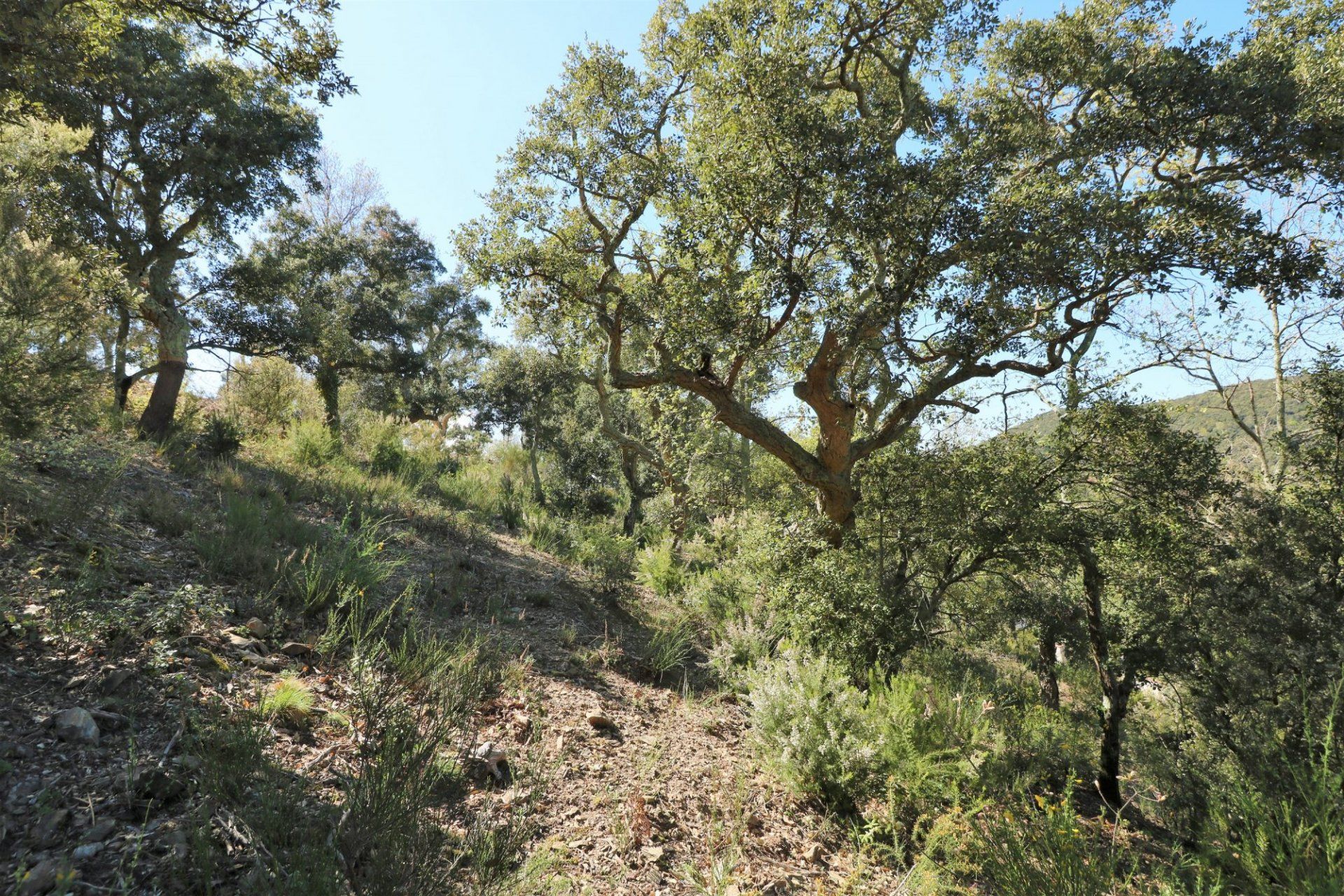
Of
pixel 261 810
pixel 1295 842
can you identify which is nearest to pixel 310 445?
pixel 261 810

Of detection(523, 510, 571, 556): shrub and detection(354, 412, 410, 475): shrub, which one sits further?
detection(354, 412, 410, 475): shrub

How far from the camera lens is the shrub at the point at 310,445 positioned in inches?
328

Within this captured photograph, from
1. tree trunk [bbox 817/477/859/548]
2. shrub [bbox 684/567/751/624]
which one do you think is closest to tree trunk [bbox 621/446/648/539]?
shrub [bbox 684/567/751/624]

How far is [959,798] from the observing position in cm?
343

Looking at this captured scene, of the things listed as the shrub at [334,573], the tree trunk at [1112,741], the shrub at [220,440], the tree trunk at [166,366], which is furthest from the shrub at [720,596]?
the tree trunk at [166,366]

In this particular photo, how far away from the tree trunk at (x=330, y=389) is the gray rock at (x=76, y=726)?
35.7 feet

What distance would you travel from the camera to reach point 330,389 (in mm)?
13250

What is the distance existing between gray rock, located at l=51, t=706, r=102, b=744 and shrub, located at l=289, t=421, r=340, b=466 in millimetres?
6642

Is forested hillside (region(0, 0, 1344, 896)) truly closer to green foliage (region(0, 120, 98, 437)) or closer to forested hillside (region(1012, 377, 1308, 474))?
green foliage (region(0, 120, 98, 437))

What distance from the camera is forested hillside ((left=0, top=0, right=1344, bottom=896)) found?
2395mm

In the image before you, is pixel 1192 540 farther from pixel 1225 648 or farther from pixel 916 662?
pixel 916 662

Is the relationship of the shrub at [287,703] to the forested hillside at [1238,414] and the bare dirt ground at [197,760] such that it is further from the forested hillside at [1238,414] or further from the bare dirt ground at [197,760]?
the forested hillside at [1238,414]

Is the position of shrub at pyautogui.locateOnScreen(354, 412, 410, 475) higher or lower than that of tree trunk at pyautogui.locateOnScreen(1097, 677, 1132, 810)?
higher

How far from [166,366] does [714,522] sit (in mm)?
9154
